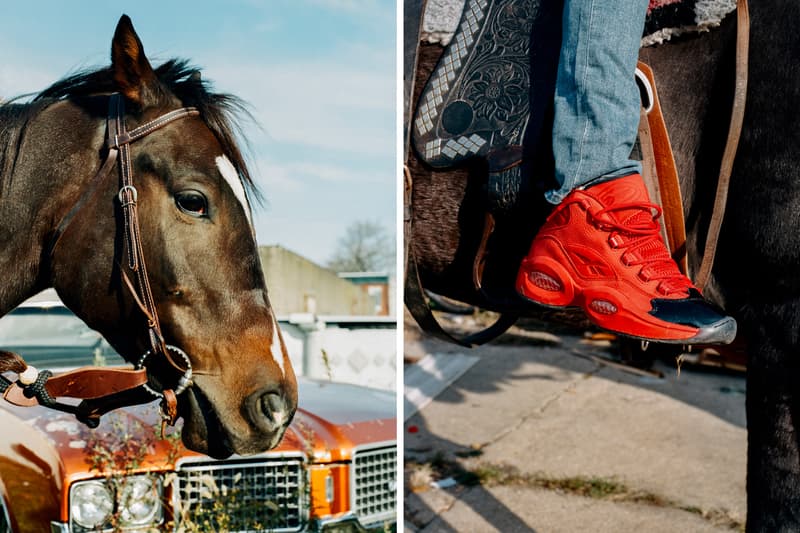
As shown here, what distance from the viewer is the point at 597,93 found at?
1745 mm

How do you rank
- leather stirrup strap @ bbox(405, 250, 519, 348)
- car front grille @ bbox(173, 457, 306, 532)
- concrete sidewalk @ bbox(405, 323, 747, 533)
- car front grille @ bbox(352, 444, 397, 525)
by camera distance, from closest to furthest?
leather stirrup strap @ bbox(405, 250, 519, 348) < car front grille @ bbox(173, 457, 306, 532) < car front grille @ bbox(352, 444, 397, 525) < concrete sidewalk @ bbox(405, 323, 747, 533)

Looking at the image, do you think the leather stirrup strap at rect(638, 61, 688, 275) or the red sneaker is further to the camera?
the leather stirrup strap at rect(638, 61, 688, 275)

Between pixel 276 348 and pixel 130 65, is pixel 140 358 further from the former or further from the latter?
pixel 130 65

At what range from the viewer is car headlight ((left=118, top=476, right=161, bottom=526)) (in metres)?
2.42

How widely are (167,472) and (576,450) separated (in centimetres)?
294

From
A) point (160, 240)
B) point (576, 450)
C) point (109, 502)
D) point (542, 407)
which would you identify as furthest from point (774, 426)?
point (542, 407)

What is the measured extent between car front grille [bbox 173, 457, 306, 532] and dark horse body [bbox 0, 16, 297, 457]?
0.89 m

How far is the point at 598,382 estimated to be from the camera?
20.5ft

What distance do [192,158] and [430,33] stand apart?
0.81m

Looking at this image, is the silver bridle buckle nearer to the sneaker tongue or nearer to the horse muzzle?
the horse muzzle

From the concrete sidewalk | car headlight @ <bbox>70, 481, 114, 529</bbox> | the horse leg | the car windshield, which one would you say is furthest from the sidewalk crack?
the horse leg

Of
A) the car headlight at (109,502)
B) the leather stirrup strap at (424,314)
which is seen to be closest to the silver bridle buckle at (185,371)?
the leather stirrup strap at (424,314)

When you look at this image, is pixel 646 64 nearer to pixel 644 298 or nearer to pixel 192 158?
pixel 644 298

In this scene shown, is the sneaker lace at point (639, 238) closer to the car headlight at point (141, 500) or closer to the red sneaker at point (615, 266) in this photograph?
the red sneaker at point (615, 266)
